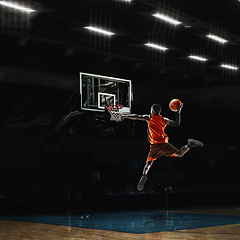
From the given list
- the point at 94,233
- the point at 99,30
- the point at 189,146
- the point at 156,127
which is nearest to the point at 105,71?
the point at 99,30

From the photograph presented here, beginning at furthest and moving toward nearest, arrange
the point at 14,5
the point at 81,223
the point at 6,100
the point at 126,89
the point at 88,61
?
the point at 88,61
the point at 6,100
the point at 126,89
the point at 14,5
the point at 81,223

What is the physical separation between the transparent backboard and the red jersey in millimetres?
6308

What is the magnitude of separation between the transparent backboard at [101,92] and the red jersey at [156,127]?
6.31 meters

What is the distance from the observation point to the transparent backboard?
14.1 m

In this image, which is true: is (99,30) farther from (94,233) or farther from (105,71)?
(94,233)

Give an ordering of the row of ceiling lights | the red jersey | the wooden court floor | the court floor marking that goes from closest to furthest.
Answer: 1. the red jersey
2. the court floor marking
3. the wooden court floor
4. the row of ceiling lights

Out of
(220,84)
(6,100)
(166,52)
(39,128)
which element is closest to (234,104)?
(220,84)

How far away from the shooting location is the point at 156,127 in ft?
24.9

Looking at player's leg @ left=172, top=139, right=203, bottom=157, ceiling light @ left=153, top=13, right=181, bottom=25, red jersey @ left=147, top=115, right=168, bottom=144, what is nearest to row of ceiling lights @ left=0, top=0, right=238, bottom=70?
ceiling light @ left=153, top=13, right=181, bottom=25

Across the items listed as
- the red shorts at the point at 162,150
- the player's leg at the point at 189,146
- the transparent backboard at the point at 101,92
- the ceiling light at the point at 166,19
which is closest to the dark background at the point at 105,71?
the ceiling light at the point at 166,19

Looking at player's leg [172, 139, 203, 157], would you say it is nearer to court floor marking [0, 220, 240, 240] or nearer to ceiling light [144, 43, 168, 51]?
court floor marking [0, 220, 240, 240]

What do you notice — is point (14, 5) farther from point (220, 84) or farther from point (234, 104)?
point (234, 104)

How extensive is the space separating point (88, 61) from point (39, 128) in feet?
11.9

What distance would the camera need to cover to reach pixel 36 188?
15.0 metres
